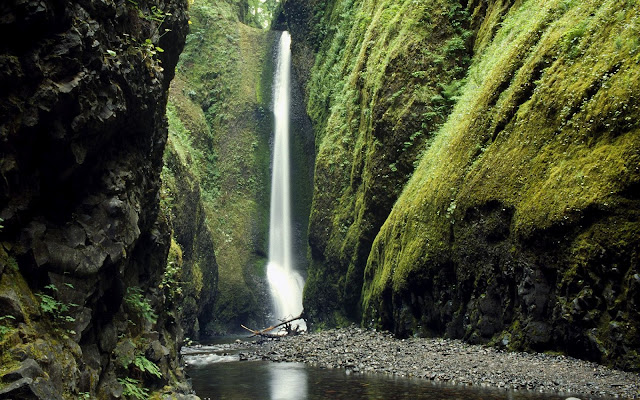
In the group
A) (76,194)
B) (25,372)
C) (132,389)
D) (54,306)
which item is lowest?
(132,389)

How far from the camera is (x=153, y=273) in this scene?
35.2ft

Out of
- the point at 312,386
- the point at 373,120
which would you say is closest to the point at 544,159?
the point at 312,386

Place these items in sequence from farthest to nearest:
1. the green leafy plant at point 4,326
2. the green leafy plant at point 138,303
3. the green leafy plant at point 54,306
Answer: the green leafy plant at point 138,303
the green leafy plant at point 54,306
the green leafy plant at point 4,326

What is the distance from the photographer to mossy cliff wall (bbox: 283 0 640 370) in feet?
33.4

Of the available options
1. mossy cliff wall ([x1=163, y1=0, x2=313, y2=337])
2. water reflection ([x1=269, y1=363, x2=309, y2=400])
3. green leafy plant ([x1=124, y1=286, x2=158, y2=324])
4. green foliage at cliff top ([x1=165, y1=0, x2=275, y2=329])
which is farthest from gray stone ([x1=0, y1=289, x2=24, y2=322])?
green foliage at cliff top ([x1=165, y1=0, x2=275, y2=329])

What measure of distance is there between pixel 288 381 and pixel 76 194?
343 inches

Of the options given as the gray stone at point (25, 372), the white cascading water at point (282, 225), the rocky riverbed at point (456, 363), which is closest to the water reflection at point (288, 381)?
the rocky riverbed at point (456, 363)

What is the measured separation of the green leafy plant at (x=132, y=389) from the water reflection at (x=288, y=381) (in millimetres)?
4182

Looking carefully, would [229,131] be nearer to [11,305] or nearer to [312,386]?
[312,386]

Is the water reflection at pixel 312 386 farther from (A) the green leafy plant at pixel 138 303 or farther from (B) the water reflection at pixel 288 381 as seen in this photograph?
(A) the green leafy plant at pixel 138 303

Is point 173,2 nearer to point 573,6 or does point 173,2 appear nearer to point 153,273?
point 153,273

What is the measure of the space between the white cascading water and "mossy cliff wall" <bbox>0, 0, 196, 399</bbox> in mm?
22938

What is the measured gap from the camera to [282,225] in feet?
128

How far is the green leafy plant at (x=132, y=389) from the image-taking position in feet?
26.2
